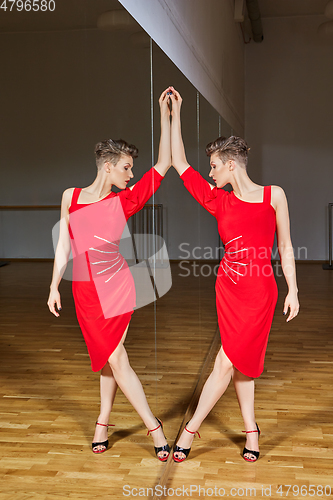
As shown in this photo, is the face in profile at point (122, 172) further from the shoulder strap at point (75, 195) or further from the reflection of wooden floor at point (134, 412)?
the reflection of wooden floor at point (134, 412)

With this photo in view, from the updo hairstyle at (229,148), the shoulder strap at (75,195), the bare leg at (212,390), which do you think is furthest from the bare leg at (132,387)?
the updo hairstyle at (229,148)

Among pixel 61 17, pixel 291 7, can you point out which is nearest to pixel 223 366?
pixel 61 17

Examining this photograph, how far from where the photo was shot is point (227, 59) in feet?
20.4

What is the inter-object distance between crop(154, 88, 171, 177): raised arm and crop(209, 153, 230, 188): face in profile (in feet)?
0.69

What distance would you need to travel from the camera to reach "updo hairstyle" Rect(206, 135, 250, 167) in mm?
2223

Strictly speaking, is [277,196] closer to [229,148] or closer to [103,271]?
[229,148]

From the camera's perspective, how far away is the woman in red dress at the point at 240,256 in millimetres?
2189

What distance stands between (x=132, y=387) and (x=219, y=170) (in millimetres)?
1004

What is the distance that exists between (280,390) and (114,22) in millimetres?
2458

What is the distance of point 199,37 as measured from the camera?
12.6ft

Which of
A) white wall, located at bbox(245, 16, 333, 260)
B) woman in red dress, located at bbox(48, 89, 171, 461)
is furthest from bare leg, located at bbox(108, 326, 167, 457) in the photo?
white wall, located at bbox(245, 16, 333, 260)

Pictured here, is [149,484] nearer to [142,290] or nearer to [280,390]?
[142,290]

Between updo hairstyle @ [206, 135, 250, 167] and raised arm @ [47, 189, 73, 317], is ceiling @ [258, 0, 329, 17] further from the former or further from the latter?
raised arm @ [47, 189, 73, 317]

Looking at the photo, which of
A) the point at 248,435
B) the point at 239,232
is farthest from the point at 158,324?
the point at 248,435
